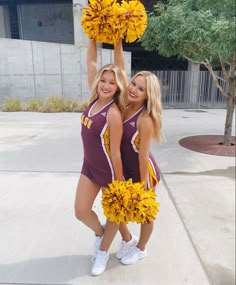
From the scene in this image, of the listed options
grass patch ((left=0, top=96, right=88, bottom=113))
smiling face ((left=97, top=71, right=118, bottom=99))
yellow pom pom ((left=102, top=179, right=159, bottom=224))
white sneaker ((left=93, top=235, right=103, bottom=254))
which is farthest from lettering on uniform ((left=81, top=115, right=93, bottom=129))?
grass patch ((left=0, top=96, right=88, bottom=113))

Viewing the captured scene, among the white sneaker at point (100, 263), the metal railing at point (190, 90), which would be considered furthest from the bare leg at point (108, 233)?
the metal railing at point (190, 90)

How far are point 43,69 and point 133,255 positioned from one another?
1198 cm

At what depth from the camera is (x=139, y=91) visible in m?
1.91

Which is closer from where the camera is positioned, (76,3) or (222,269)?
(222,269)

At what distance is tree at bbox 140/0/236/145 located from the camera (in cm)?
416

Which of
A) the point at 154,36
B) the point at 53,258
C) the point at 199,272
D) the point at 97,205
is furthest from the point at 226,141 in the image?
the point at 53,258

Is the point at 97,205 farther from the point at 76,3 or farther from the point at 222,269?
the point at 76,3

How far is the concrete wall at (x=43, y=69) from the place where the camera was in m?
12.9

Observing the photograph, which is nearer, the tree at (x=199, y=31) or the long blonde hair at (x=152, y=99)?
the long blonde hair at (x=152, y=99)

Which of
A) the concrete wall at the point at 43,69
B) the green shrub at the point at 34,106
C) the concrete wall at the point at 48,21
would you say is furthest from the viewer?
the concrete wall at the point at 48,21

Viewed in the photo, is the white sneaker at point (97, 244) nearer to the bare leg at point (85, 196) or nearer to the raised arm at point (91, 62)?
the bare leg at point (85, 196)

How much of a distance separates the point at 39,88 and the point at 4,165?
906 centimetres

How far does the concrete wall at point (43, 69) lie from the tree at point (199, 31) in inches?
292

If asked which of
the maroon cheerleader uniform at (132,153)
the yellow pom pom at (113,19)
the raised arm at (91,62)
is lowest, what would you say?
the maroon cheerleader uniform at (132,153)
